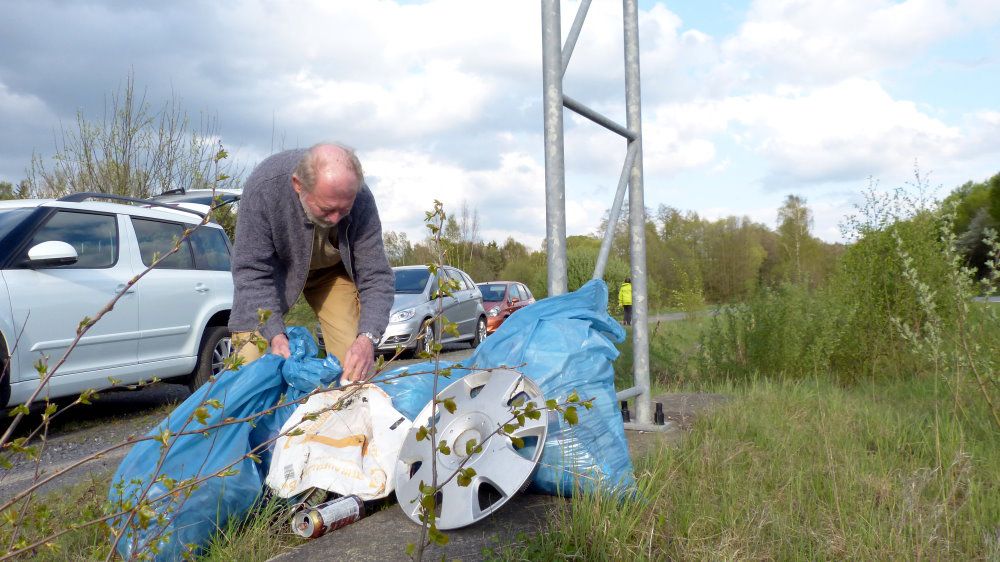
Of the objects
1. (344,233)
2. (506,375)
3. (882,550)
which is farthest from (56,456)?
(882,550)

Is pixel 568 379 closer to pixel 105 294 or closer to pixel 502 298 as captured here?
pixel 105 294

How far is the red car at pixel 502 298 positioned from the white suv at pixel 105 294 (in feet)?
33.8

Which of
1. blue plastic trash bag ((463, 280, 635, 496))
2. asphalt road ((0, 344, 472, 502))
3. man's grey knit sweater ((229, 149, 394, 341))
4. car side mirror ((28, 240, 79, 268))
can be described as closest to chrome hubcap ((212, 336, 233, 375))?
asphalt road ((0, 344, 472, 502))

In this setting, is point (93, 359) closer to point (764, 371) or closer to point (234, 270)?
point (234, 270)

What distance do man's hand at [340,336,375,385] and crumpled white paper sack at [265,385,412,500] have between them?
15 cm

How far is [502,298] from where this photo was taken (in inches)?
739

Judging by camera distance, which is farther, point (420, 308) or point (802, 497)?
point (420, 308)

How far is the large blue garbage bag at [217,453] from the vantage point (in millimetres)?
2568

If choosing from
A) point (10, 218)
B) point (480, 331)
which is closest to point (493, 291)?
point (480, 331)

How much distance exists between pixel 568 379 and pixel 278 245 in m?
1.46

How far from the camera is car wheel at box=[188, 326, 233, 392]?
6.98m

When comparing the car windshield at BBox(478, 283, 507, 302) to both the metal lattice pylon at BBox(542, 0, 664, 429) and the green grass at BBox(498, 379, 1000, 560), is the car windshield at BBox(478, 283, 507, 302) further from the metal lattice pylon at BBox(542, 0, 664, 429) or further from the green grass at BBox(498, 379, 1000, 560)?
the green grass at BBox(498, 379, 1000, 560)

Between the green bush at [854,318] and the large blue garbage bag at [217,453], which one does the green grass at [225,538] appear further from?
the green bush at [854,318]

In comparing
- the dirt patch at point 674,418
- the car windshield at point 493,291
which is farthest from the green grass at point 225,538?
the car windshield at point 493,291
